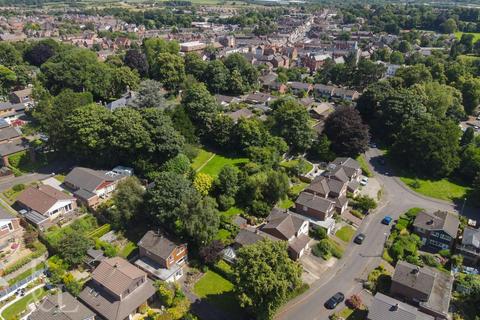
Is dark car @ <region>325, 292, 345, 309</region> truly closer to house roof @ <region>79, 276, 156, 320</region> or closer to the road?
the road

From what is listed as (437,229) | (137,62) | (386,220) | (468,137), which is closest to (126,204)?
(386,220)

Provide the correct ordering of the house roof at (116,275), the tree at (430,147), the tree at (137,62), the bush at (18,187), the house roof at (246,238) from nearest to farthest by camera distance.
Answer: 1. the house roof at (116,275)
2. the house roof at (246,238)
3. the bush at (18,187)
4. the tree at (430,147)
5. the tree at (137,62)

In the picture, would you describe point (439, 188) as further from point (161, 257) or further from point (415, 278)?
point (161, 257)

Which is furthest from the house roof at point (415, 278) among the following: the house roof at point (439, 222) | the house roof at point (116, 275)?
the house roof at point (116, 275)

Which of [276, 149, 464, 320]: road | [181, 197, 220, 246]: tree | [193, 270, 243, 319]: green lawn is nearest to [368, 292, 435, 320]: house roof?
[276, 149, 464, 320]: road

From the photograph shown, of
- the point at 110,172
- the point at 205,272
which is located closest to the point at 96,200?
the point at 110,172

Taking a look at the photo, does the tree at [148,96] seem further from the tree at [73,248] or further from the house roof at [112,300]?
the house roof at [112,300]
